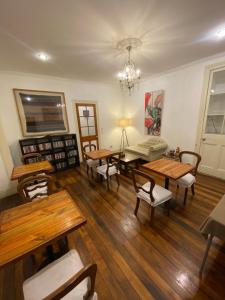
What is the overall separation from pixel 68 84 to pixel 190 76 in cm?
344

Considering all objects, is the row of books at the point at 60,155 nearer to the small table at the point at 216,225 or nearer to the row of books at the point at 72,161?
the row of books at the point at 72,161

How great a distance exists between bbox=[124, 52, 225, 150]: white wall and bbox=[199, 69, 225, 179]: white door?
0.68 ft

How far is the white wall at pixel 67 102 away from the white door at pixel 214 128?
3.14 m

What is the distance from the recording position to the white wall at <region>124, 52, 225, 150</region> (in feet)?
10.6

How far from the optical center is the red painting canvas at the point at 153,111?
13.5ft

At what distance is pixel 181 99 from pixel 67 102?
11.0ft

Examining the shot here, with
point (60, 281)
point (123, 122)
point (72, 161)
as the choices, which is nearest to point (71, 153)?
point (72, 161)

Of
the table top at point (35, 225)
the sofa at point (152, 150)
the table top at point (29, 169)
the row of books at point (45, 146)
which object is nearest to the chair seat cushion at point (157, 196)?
the table top at point (35, 225)

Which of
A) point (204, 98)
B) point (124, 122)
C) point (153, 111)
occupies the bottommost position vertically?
point (124, 122)

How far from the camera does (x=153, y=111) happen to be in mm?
4352

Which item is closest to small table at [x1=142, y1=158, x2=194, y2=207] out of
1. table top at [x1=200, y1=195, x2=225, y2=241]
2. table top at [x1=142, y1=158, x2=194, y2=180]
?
table top at [x1=142, y1=158, x2=194, y2=180]

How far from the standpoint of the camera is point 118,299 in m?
1.19

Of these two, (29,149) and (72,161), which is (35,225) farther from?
(72,161)

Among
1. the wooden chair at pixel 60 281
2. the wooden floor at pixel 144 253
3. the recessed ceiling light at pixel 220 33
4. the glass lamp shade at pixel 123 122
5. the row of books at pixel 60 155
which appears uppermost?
the recessed ceiling light at pixel 220 33
